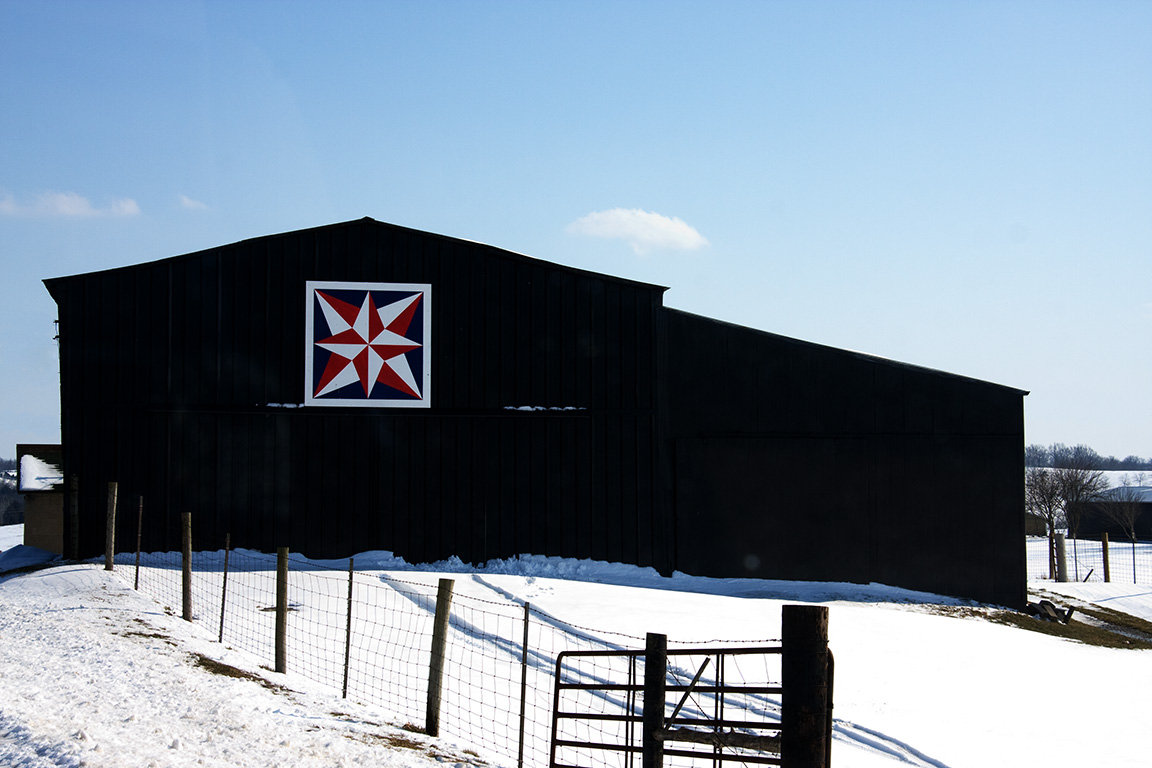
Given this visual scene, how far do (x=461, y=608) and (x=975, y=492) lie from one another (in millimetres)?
13748

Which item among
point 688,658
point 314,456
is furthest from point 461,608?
point 314,456

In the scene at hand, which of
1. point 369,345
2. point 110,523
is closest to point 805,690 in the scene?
point 110,523

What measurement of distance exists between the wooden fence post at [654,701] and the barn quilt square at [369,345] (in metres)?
14.7

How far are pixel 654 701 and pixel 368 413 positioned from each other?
1512 cm

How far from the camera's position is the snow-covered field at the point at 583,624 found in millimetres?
6641

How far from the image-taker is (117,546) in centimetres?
1905

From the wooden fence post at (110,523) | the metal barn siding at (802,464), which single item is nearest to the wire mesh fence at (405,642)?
the wooden fence post at (110,523)

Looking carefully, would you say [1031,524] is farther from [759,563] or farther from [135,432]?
[135,432]

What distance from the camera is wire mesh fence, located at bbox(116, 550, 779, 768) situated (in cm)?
953

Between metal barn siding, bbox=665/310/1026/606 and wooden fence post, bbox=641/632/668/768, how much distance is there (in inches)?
592

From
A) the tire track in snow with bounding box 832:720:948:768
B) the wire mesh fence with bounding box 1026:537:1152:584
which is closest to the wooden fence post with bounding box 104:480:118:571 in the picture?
the tire track in snow with bounding box 832:720:948:768

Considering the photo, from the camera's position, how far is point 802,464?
21156mm

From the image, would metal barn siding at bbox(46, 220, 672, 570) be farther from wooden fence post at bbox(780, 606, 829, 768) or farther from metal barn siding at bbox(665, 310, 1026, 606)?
wooden fence post at bbox(780, 606, 829, 768)

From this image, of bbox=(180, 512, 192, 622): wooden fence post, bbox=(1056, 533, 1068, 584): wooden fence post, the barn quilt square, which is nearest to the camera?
bbox=(180, 512, 192, 622): wooden fence post
